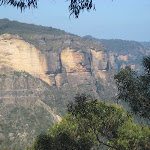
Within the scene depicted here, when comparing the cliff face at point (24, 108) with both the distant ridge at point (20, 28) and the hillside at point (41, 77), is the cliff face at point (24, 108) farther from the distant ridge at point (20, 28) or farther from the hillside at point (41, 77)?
the distant ridge at point (20, 28)

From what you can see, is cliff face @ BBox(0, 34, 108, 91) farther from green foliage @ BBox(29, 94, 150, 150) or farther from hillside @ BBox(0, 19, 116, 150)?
green foliage @ BBox(29, 94, 150, 150)

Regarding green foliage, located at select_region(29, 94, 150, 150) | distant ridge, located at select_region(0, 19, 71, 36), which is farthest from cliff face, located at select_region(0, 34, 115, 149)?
green foliage, located at select_region(29, 94, 150, 150)

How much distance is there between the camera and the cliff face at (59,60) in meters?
95.2

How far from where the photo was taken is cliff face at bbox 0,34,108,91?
313ft

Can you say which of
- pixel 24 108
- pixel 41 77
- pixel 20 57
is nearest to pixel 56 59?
pixel 41 77

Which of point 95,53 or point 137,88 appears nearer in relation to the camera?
point 137,88

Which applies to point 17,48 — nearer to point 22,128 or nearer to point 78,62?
point 78,62

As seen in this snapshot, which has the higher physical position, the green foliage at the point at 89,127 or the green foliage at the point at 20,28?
the green foliage at the point at 20,28

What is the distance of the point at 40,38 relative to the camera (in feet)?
338

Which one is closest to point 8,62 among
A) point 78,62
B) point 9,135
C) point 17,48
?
point 17,48

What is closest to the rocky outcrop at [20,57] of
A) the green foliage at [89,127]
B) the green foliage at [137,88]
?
the green foliage at [89,127]

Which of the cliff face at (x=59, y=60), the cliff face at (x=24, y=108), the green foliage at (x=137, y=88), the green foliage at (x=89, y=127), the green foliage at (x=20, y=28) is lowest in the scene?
the cliff face at (x=24, y=108)

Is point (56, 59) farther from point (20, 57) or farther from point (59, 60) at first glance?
point (20, 57)

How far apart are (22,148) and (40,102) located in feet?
92.7
